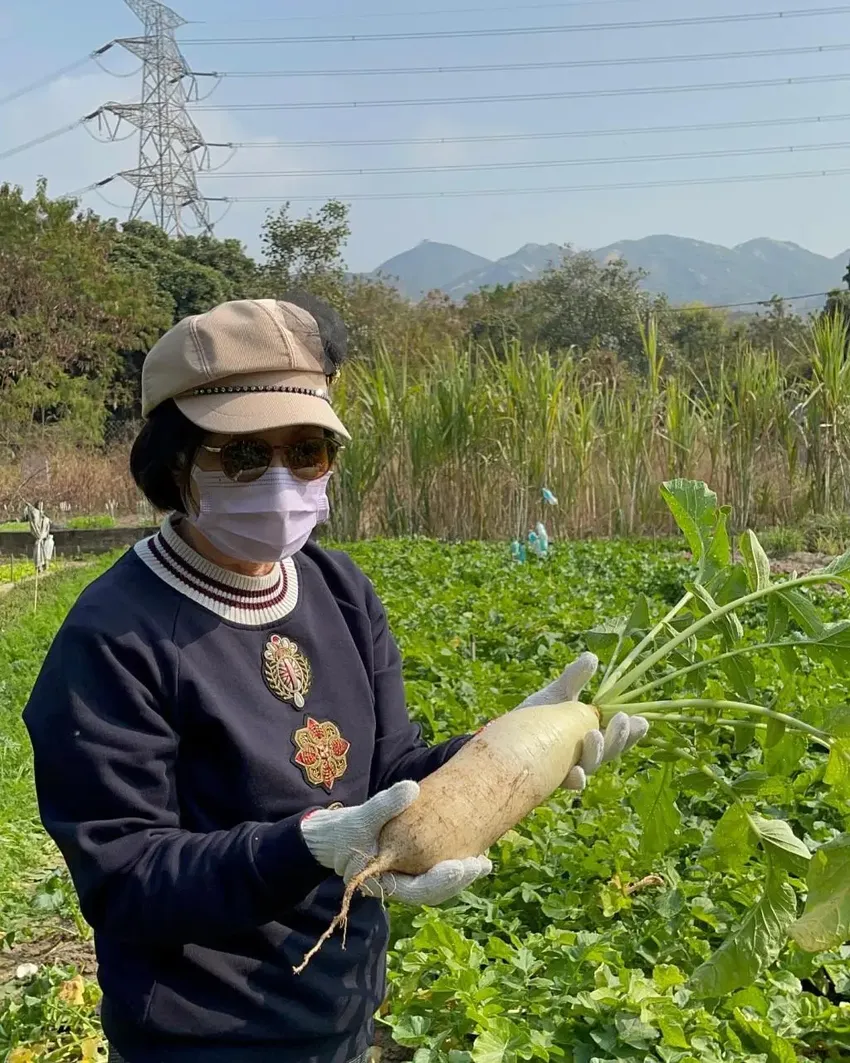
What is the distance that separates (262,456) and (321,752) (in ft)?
1.38

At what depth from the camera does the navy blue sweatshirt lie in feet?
3.67

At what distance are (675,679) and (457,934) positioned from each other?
70cm

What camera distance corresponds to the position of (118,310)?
19391 millimetres

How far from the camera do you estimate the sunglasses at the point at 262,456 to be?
1370mm

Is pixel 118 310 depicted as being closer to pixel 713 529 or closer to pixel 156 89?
pixel 713 529

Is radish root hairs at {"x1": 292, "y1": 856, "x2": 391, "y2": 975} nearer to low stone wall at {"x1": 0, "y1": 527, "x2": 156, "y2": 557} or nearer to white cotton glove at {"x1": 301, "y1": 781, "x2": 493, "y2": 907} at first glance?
white cotton glove at {"x1": 301, "y1": 781, "x2": 493, "y2": 907}

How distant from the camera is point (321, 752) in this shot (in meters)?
1.33

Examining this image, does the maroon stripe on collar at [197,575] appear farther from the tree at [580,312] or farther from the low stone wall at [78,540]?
the tree at [580,312]

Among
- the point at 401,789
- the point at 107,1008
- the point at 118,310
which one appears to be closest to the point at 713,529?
the point at 401,789

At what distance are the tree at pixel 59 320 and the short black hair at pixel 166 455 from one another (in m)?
16.9

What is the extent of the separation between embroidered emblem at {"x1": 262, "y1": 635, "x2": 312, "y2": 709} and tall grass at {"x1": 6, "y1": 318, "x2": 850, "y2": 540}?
27.5ft

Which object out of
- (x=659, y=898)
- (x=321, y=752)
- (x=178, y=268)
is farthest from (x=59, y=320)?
(x=321, y=752)

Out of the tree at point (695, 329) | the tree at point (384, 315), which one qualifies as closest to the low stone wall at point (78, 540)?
the tree at point (384, 315)

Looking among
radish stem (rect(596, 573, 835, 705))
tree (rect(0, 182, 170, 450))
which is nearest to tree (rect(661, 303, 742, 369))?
tree (rect(0, 182, 170, 450))
